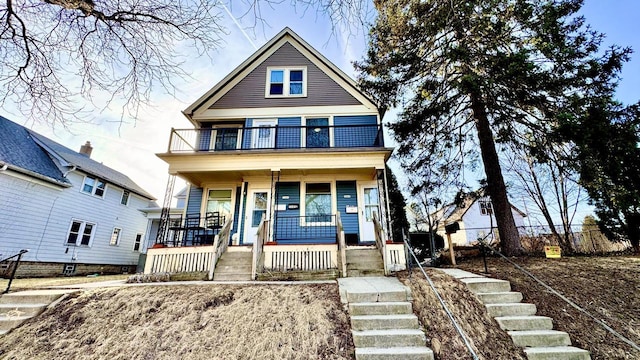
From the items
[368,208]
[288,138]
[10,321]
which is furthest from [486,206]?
[10,321]

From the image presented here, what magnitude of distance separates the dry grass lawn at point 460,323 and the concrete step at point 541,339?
0.44 feet

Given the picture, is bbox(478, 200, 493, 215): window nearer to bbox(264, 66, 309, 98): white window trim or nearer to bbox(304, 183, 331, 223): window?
bbox(304, 183, 331, 223): window

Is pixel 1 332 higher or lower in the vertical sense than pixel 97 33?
lower

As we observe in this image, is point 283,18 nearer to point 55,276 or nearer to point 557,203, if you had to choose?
point 557,203

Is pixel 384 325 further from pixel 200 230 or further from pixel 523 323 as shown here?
pixel 200 230

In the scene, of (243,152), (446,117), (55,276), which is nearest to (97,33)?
(243,152)

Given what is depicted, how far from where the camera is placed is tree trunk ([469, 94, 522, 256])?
27.3 feet

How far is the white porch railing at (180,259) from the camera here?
749cm

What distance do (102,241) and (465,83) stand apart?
1984 cm

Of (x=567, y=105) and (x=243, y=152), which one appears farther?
(x=243, y=152)

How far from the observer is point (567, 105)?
684cm

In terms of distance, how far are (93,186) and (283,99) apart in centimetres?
1275

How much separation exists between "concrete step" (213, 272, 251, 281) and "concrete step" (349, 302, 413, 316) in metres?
3.64

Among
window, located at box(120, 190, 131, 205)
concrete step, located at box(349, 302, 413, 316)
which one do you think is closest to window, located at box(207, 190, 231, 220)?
concrete step, located at box(349, 302, 413, 316)
